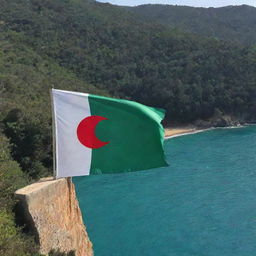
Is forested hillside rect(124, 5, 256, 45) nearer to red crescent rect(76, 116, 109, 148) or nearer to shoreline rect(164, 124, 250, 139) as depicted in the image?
shoreline rect(164, 124, 250, 139)

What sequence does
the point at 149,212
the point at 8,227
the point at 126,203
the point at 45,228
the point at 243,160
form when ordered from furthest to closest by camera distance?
1. the point at 243,160
2. the point at 126,203
3. the point at 149,212
4. the point at 45,228
5. the point at 8,227

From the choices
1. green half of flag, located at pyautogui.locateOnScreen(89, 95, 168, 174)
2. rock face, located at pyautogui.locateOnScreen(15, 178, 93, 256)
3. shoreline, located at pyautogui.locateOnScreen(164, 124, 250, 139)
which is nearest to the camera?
rock face, located at pyautogui.locateOnScreen(15, 178, 93, 256)

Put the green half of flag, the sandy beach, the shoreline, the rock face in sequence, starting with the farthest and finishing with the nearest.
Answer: the sandy beach
the shoreline
the green half of flag
the rock face

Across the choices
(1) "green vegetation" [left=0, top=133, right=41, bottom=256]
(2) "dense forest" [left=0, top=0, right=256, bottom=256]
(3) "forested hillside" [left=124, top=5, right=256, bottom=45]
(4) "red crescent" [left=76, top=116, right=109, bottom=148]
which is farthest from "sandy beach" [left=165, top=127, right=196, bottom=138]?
(3) "forested hillside" [left=124, top=5, right=256, bottom=45]

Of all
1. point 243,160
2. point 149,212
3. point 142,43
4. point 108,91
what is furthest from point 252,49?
point 149,212

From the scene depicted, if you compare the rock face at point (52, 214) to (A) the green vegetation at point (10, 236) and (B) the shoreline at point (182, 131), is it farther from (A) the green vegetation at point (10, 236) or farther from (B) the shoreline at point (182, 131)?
(B) the shoreline at point (182, 131)

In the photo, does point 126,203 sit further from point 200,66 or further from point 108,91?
point 200,66

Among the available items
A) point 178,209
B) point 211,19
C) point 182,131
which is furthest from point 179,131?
point 211,19
